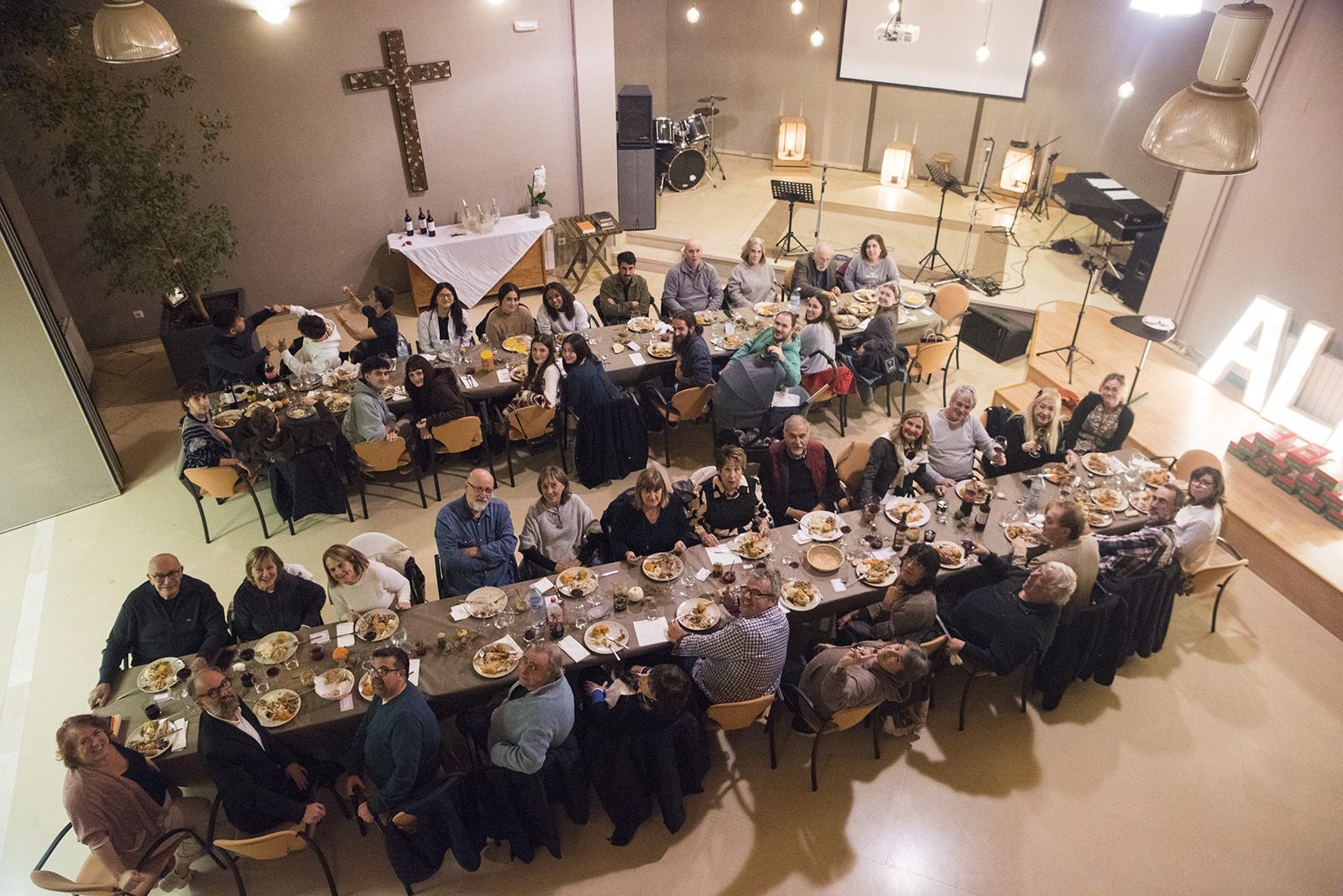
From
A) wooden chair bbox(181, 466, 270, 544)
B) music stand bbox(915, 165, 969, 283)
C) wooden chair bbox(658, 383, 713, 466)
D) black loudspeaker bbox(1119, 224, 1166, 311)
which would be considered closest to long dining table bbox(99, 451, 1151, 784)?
wooden chair bbox(658, 383, 713, 466)

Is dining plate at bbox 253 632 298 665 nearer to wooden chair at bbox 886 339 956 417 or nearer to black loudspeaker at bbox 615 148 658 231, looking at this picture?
wooden chair at bbox 886 339 956 417

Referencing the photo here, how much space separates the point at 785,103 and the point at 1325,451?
969 centimetres

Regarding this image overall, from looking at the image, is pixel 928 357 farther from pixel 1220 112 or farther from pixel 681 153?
pixel 681 153

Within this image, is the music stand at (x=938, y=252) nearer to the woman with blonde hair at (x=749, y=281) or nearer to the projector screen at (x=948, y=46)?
the projector screen at (x=948, y=46)

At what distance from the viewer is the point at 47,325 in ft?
20.7

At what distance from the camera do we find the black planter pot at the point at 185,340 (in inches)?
311

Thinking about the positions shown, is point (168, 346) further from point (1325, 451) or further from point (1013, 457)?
point (1325, 451)

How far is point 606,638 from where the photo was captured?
14.9 feet

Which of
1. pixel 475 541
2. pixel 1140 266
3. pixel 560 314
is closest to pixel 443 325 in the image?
pixel 560 314

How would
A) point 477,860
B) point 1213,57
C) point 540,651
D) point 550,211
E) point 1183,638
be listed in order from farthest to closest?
point 550,211 < point 1183,638 < point 477,860 < point 540,651 < point 1213,57

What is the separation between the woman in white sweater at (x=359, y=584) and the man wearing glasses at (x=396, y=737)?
2.44 feet

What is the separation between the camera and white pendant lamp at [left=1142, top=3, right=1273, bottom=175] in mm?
3035

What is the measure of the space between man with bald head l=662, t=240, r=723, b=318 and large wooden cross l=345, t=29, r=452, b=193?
11.3 feet

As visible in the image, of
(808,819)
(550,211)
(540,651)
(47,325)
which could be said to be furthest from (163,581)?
(550,211)
